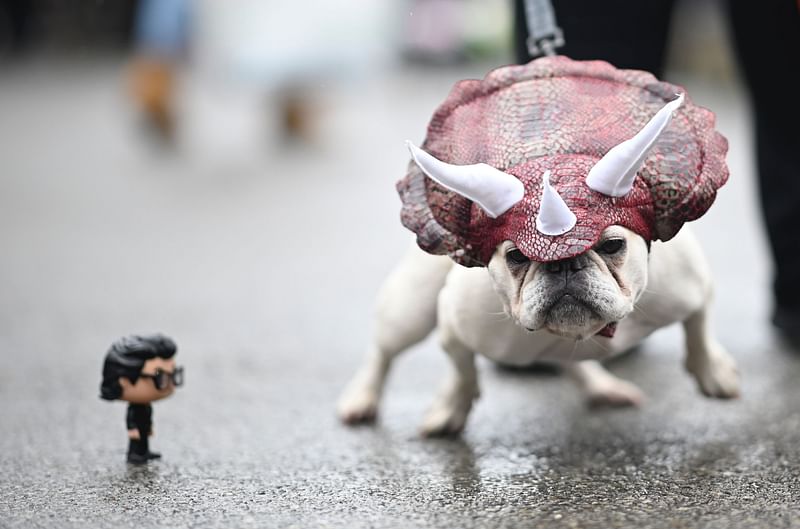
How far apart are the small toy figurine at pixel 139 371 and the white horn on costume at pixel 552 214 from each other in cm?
107

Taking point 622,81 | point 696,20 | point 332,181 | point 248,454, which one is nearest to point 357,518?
point 248,454

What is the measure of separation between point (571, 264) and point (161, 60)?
781cm

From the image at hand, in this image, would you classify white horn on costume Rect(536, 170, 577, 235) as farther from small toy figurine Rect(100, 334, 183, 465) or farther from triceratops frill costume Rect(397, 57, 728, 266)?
small toy figurine Rect(100, 334, 183, 465)

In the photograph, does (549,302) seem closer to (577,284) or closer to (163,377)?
(577,284)

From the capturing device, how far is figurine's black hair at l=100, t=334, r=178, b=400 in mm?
3262

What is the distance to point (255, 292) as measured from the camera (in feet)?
19.0

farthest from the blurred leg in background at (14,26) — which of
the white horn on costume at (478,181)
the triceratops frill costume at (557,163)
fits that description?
the white horn on costume at (478,181)

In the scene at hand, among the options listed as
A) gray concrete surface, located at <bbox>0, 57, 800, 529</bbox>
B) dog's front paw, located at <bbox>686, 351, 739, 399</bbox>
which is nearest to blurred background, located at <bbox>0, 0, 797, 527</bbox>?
gray concrete surface, located at <bbox>0, 57, 800, 529</bbox>

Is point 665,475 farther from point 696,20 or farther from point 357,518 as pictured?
point 696,20

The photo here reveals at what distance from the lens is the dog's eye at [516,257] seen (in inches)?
113

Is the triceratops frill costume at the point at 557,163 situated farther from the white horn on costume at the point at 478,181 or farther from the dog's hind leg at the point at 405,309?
the dog's hind leg at the point at 405,309

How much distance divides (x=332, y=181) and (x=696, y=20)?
9.53 m

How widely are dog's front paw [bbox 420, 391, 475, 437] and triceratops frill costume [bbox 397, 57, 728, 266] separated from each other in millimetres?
826

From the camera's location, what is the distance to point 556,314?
9.43ft
